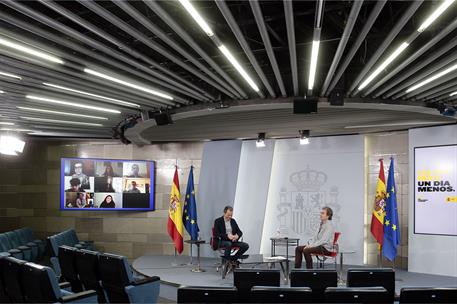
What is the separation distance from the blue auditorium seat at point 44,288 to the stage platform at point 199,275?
3.10 m

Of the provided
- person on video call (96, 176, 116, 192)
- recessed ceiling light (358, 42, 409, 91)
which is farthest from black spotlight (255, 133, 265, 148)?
recessed ceiling light (358, 42, 409, 91)

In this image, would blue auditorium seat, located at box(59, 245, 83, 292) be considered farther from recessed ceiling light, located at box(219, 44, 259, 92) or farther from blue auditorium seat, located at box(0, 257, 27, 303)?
recessed ceiling light, located at box(219, 44, 259, 92)

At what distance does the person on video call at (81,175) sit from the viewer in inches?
426

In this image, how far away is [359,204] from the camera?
9.64 m

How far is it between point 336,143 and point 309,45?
5.26 m

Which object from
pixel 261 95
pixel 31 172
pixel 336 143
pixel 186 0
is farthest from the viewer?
pixel 31 172

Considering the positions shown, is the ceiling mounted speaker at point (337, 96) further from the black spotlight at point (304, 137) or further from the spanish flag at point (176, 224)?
the spanish flag at point (176, 224)

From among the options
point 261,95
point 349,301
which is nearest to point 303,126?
point 261,95

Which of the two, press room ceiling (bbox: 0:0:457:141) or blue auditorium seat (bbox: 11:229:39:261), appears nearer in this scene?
press room ceiling (bbox: 0:0:457:141)

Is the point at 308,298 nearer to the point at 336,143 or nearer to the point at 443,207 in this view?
the point at 443,207

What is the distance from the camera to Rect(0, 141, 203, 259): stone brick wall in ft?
37.6

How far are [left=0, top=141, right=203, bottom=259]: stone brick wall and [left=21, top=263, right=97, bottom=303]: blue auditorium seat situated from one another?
21.7 ft

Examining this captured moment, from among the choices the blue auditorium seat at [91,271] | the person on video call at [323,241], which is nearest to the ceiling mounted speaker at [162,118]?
the blue auditorium seat at [91,271]

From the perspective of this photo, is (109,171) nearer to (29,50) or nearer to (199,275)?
(199,275)
